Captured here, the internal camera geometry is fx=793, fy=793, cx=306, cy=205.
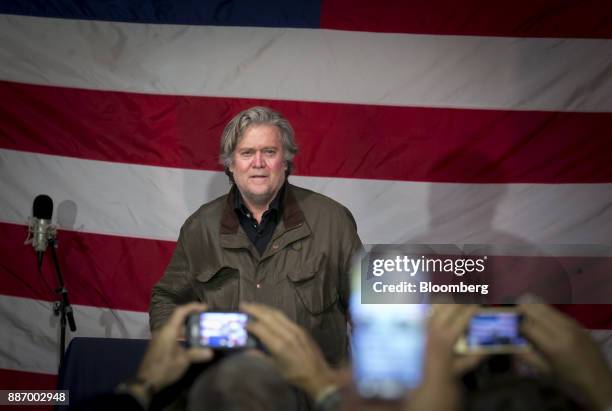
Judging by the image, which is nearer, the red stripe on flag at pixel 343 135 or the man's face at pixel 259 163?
the man's face at pixel 259 163

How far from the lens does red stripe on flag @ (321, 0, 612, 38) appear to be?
3.53 meters

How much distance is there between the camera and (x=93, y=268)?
12.2ft

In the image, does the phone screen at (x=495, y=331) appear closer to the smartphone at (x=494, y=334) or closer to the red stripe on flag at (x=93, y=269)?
the smartphone at (x=494, y=334)

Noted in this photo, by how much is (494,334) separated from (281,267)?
1247mm

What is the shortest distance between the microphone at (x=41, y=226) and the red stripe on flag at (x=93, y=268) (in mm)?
297

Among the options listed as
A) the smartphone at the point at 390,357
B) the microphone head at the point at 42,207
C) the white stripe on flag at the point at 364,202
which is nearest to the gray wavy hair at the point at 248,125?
the white stripe on flag at the point at 364,202

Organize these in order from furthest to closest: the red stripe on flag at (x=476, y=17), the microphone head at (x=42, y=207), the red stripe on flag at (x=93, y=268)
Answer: the red stripe on flag at (x=93, y=268), the red stripe on flag at (x=476, y=17), the microphone head at (x=42, y=207)

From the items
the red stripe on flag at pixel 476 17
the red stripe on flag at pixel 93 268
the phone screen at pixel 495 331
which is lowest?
the phone screen at pixel 495 331

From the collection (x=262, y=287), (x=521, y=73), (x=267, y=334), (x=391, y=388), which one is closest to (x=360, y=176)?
(x=521, y=73)

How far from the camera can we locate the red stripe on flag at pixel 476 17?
3527 mm

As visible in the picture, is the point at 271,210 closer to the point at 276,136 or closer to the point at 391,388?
the point at 276,136

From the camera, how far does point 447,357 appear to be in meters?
1.25

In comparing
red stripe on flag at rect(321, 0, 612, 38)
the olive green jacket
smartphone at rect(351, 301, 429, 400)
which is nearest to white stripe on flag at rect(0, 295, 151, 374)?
the olive green jacket

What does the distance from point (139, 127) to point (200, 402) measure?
101 inches
